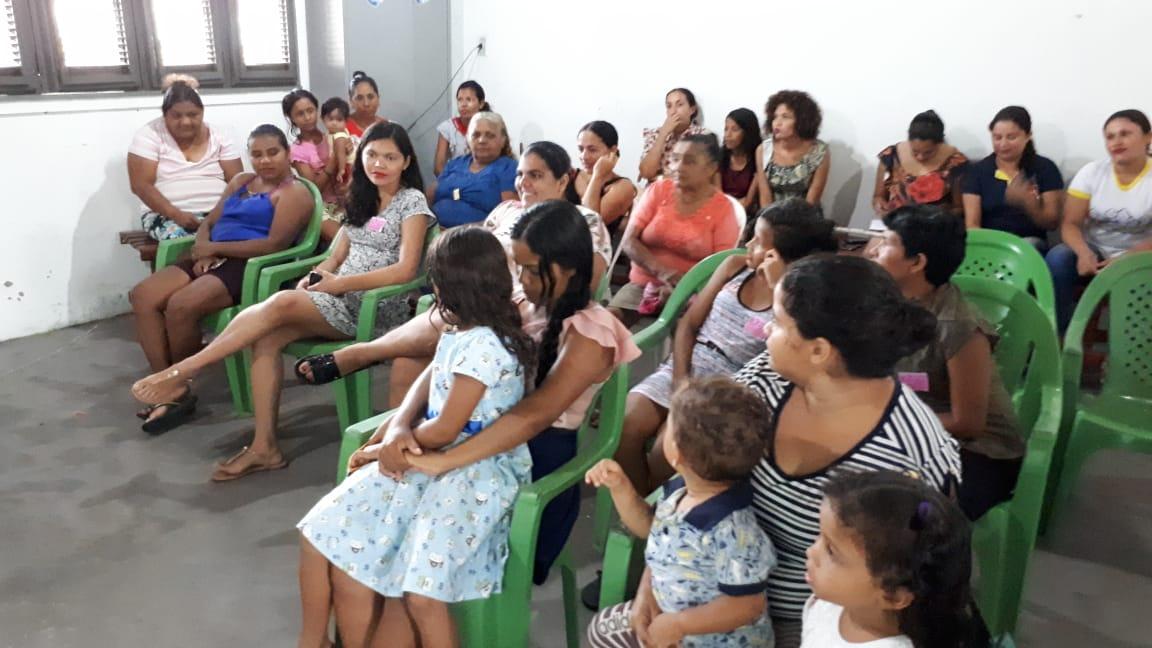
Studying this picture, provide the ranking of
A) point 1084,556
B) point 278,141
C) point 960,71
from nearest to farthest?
point 1084,556 < point 278,141 < point 960,71

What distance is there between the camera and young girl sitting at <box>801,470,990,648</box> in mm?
1011

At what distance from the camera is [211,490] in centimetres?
263

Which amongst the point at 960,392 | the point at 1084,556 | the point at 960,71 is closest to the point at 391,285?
the point at 960,392

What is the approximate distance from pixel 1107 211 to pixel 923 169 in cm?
71

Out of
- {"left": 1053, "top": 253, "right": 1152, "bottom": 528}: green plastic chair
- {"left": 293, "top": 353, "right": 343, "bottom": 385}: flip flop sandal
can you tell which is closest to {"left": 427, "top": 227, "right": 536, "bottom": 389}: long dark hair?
{"left": 293, "top": 353, "right": 343, "bottom": 385}: flip flop sandal

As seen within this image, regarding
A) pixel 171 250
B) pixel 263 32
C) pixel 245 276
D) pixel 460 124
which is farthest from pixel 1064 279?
pixel 263 32

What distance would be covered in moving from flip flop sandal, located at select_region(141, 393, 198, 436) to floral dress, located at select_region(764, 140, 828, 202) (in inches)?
102

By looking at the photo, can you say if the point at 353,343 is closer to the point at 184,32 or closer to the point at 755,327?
the point at 755,327

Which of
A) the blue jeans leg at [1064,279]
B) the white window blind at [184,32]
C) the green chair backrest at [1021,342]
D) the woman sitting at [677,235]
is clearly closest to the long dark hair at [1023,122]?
the blue jeans leg at [1064,279]

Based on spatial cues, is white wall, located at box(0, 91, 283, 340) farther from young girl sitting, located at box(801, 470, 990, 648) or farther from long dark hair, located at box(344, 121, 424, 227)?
young girl sitting, located at box(801, 470, 990, 648)

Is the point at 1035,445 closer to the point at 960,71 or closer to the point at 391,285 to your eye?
the point at 391,285

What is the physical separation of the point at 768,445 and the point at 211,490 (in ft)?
6.35

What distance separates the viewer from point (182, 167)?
3846mm

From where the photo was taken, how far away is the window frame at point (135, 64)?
12.7 ft
